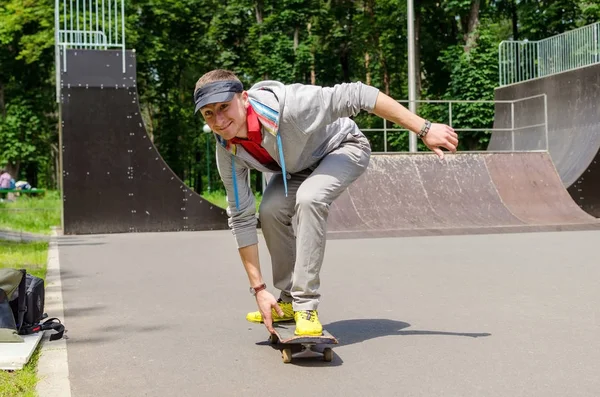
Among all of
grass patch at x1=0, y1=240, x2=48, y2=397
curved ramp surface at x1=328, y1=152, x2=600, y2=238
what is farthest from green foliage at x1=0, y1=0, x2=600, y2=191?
grass patch at x1=0, y1=240, x2=48, y2=397

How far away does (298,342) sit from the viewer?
383cm

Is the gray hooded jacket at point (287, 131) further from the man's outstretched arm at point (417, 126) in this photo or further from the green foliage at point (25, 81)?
the green foliage at point (25, 81)

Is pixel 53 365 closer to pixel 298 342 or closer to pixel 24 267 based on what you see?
pixel 298 342

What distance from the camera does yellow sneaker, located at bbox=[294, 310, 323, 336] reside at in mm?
3877

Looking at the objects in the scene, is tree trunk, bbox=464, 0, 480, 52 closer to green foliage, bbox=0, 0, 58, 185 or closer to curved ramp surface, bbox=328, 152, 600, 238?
green foliage, bbox=0, 0, 58, 185

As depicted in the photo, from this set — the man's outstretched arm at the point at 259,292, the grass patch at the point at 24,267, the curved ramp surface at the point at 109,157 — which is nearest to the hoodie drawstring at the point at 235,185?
the man's outstretched arm at the point at 259,292

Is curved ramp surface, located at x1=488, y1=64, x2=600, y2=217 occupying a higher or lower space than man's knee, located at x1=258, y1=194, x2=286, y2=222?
higher

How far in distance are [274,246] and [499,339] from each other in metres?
1.37

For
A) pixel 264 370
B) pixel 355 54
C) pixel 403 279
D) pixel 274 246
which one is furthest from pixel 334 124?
pixel 355 54

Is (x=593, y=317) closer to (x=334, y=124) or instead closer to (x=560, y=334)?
(x=560, y=334)

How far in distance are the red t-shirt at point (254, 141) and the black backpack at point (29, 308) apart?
146 cm

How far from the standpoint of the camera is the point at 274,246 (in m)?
4.49

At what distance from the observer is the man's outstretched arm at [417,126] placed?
3953 mm

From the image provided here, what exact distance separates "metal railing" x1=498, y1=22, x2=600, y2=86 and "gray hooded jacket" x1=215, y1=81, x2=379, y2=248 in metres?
16.3
